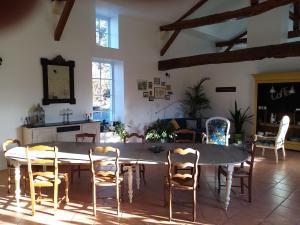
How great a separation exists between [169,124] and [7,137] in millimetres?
4035

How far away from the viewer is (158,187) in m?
4.18

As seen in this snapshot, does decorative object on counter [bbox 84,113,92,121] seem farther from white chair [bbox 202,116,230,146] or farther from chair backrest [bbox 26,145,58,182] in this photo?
chair backrest [bbox 26,145,58,182]

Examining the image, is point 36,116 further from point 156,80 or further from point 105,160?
point 156,80

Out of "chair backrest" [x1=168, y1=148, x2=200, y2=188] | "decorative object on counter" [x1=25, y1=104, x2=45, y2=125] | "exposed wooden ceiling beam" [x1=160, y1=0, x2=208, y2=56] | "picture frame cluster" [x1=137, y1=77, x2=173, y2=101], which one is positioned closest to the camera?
"chair backrest" [x1=168, y1=148, x2=200, y2=188]

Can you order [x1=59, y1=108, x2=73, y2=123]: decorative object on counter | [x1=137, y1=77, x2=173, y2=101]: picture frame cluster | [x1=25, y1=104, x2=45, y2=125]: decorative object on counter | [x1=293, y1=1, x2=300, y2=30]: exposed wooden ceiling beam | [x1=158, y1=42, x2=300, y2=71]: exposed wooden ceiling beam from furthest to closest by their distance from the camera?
[x1=137, y1=77, x2=173, y2=101]: picture frame cluster → [x1=293, y1=1, x2=300, y2=30]: exposed wooden ceiling beam → [x1=59, y1=108, x2=73, y2=123]: decorative object on counter → [x1=158, y1=42, x2=300, y2=71]: exposed wooden ceiling beam → [x1=25, y1=104, x2=45, y2=125]: decorative object on counter

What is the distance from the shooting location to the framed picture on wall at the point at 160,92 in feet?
26.9

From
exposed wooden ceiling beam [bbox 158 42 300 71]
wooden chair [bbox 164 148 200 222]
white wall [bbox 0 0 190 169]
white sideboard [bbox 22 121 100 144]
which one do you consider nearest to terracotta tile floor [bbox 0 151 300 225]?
wooden chair [bbox 164 148 200 222]

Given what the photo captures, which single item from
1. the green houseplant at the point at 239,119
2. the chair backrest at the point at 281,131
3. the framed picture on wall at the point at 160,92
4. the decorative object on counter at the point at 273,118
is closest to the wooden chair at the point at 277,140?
the chair backrest at the point at 281,131

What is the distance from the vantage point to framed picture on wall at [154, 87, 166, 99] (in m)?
8.19

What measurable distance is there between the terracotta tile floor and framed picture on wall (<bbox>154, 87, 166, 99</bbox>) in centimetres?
408

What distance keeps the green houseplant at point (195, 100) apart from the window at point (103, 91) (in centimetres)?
277

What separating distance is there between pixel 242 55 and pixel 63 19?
4.10m

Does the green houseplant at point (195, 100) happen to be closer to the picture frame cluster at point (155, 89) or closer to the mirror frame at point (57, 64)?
the picture frame cluster at point (155, 89)

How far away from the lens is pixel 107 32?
7.14m
